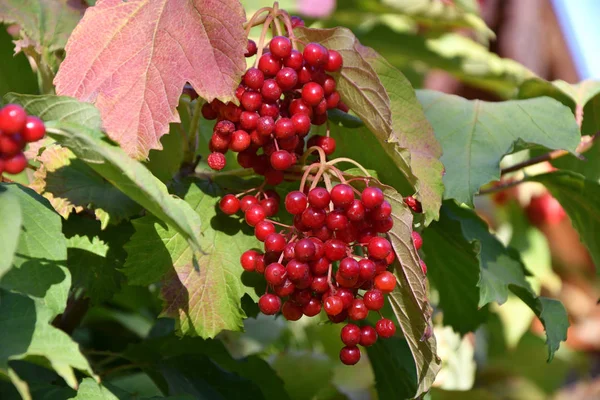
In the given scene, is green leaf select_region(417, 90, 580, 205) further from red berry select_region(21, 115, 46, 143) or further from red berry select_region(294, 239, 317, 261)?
red berry select_region(21, 115, 46, 143)

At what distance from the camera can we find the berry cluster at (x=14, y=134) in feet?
2.14

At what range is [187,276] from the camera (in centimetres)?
89

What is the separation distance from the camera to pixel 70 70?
2.77 ft

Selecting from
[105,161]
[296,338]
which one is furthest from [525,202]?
[105,161]

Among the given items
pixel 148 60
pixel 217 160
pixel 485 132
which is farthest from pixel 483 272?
pixel 148 60

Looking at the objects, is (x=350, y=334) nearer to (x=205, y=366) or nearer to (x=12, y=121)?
(x=205, y=366)

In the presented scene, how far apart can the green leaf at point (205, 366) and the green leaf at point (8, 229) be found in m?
0.50

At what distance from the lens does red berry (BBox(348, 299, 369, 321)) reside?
0.84 meters

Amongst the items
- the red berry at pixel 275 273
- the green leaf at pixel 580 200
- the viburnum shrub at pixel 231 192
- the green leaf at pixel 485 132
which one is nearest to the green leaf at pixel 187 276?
the viburnum shrub at pixel 231 192

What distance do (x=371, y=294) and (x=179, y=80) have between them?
0.32 metres

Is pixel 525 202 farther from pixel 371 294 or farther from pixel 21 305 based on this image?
pixel 21 305

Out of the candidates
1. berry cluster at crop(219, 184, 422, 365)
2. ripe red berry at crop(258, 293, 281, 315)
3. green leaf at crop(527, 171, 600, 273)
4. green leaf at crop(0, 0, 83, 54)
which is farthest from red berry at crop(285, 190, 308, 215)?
green leaf at crop(527, 171, 600, 273)

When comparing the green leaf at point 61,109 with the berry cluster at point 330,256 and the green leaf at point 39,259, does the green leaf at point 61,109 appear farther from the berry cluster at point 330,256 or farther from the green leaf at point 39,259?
the berry cluster at point 330,256

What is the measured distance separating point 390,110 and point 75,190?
40cm
